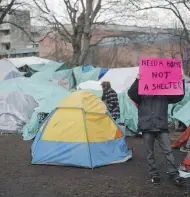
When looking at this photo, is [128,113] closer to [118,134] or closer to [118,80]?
[118,80]

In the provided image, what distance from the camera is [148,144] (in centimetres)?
616

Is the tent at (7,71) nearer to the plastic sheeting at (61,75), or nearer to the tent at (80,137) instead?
the plastic sheeting at (61,75)

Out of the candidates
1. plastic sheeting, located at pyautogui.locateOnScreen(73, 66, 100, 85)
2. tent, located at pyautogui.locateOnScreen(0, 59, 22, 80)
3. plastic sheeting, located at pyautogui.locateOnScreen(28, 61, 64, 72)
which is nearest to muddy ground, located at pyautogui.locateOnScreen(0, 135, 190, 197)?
tent, located at pyautogui.locateOnScreen(0, 59, 22, 80)

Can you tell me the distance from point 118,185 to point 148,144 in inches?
30.7

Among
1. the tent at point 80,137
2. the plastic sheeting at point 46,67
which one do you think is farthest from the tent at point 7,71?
the tent at point 80,137

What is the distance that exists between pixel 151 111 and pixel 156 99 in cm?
21

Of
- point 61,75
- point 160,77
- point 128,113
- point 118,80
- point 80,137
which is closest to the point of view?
point 160,77

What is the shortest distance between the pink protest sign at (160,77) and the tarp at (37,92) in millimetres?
5188

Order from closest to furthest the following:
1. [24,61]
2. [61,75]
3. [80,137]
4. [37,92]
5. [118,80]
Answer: [80,137] → [37,92] → [118,80] → [61,75] → [24,61]

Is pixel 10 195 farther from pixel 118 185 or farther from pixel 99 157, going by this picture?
pixel 99 157

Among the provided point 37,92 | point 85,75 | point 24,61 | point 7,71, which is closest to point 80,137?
point 37,92

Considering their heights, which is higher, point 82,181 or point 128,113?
point 82,181

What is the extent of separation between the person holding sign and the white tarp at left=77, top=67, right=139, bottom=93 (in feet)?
24.7

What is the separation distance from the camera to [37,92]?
520 inches
